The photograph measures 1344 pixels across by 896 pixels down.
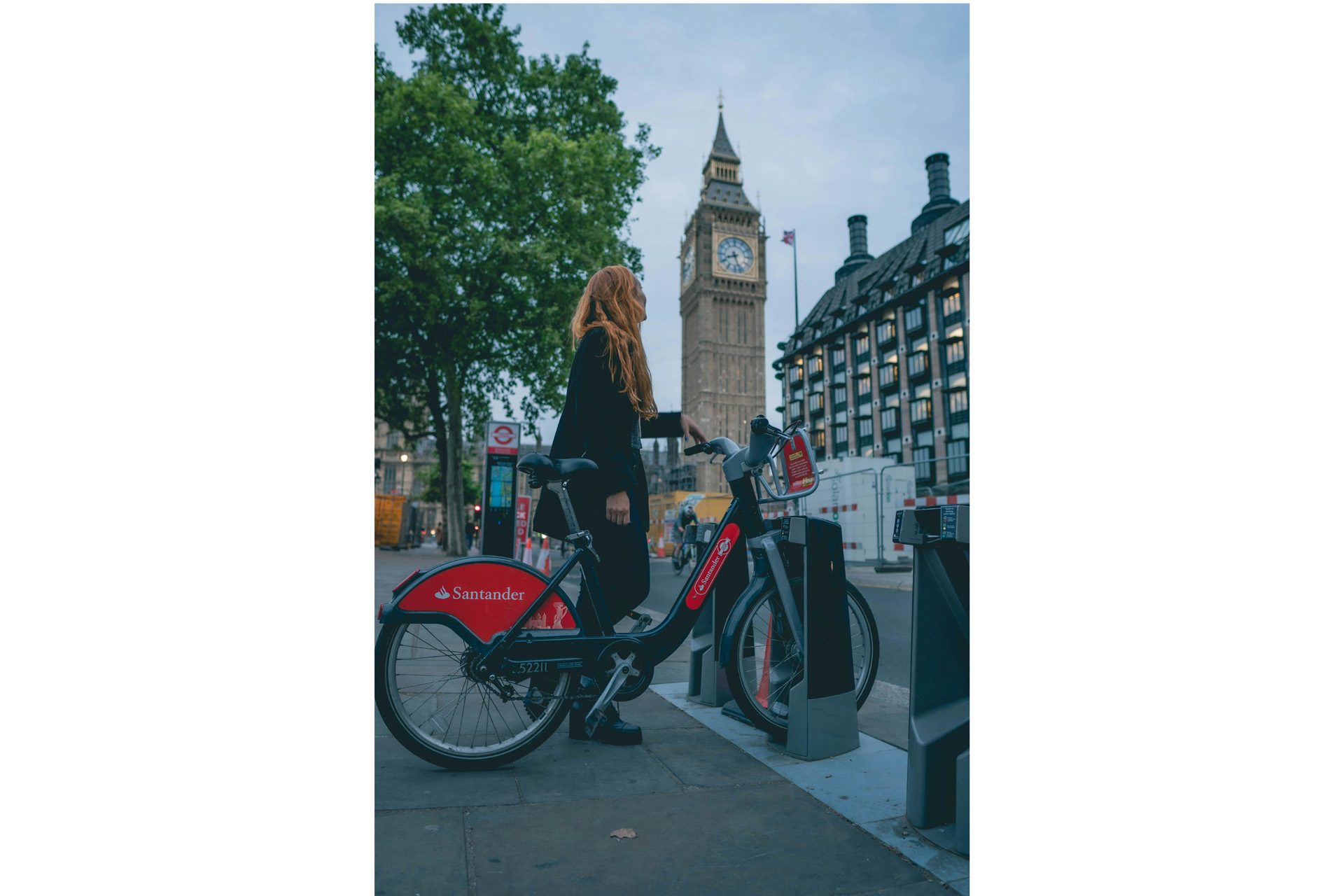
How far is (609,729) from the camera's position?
120 inches

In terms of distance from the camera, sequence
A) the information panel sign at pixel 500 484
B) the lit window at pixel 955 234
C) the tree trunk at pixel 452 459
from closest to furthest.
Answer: the information panel sign at pixel 500 484 < the tree trunk at pixel 452 459 < the lit window at pixel 955 234

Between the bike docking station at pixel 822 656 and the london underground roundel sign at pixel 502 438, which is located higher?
the london underground roundel sign at pixel 502 438

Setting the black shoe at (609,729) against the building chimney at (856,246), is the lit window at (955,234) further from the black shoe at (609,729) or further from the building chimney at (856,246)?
the black shoe at (609,729)

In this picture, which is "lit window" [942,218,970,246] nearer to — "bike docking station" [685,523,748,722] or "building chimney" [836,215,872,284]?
"building chimney" [836,215,872,284]

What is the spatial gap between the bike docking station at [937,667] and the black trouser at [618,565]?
126 cm

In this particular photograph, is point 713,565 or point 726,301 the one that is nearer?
point 713,565

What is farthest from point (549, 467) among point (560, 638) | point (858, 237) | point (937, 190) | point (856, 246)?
point (858, 237)

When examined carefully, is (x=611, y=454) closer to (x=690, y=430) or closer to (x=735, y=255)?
(x=690, y=430)

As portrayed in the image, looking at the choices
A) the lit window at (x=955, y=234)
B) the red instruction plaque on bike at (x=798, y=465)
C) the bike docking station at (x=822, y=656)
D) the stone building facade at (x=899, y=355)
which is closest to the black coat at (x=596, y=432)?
the red instruction plaque on bike at (x=798, y=465)

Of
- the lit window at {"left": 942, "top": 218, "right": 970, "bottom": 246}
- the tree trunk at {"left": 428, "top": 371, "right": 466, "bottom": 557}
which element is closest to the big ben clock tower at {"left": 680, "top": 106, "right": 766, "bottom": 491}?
the lit window at {"left": 942, "top": 218, "right": 970, "bottom": 246}

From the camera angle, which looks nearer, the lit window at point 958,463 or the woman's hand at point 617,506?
the woman's hand at point 617,506

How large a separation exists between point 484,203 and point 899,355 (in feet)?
132

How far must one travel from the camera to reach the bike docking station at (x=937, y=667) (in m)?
2.06
